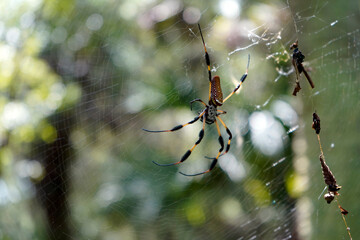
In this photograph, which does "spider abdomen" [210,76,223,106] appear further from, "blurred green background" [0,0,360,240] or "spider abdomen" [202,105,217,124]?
"blurred green background" [0,0,360,240]

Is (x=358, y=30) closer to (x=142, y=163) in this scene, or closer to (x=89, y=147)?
(x=142, y=163)

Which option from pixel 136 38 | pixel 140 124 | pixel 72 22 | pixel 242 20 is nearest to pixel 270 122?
pixel 242 20

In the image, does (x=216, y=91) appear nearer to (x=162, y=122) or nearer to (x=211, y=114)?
(x=211, y=114)

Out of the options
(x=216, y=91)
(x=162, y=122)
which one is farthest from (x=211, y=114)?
(x=162, y=122)

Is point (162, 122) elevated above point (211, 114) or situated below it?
above

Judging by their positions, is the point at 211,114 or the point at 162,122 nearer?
the point at 211,114

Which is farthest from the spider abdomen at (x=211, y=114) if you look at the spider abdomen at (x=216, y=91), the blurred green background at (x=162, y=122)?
the blurred green background at (x=162, y=122)

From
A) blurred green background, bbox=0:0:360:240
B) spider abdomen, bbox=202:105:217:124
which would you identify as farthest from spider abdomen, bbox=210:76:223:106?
blurred green background, bbox=0:0:360:240

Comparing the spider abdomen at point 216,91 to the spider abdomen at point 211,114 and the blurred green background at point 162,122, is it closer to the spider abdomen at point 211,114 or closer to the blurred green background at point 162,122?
the spider abdomen at point 211,114
